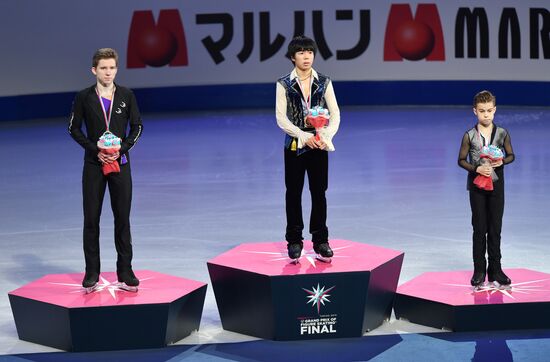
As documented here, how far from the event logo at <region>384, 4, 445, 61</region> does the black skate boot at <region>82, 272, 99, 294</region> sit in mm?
13327

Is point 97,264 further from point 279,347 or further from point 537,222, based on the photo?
point 537,222

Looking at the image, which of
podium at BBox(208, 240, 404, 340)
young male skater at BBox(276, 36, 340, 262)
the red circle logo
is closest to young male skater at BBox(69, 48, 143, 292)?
podium at BBox(208, 240, 404, 340)

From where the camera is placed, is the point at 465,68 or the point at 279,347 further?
the point at 465,68

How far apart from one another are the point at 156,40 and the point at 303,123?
504 inches

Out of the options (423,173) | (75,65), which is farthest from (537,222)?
(75,65)

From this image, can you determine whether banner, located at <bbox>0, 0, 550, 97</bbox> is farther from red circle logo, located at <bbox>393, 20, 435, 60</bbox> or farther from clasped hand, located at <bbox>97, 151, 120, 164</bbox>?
clasped hand, located at <bbox>97, 151, 120, 164</bbox>

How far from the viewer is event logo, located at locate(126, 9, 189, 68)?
752 inches

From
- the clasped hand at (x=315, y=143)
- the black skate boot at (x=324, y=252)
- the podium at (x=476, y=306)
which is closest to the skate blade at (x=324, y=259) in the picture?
the black skate boot at (x=324, y=252)

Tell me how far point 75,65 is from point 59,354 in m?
12.9

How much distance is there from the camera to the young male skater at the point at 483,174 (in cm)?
673

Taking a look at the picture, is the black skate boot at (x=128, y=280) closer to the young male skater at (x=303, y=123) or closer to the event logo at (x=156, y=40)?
the young male skater at (x=303, y=123)

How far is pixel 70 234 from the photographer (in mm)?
9898

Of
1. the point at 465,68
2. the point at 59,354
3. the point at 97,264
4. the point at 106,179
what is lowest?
the point at 59,354

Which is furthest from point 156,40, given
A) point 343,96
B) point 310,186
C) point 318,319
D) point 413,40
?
point 318,319
